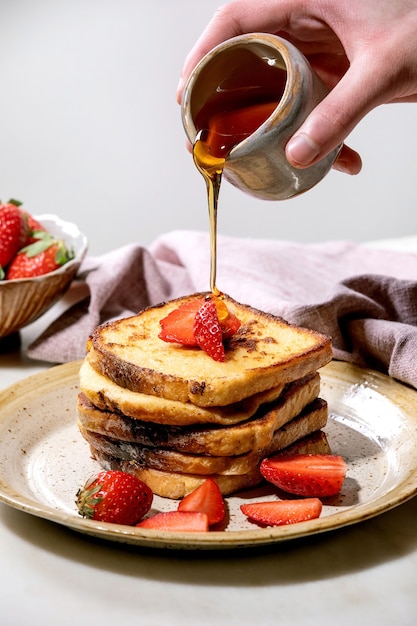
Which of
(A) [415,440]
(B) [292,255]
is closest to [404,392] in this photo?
(A) [415,440]

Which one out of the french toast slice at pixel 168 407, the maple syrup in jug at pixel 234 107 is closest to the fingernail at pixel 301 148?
the maple syrup in jug at pixel 234 107

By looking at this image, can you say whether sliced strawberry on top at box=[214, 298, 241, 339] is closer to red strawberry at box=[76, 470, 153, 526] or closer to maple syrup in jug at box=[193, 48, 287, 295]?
maple syrup in jug at box=[193, 48, 287, 295]

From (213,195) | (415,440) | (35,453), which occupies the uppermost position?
(213,195)

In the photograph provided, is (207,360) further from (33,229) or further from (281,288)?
(33,229)

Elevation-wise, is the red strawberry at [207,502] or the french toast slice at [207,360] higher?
the french toast slice at [207,360]

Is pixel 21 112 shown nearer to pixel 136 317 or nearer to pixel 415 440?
pixel 136 317

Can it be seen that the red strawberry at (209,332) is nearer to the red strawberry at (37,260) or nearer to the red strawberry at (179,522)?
the red strawberry at (179,522)

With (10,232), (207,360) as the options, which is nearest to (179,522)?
(207,360)
